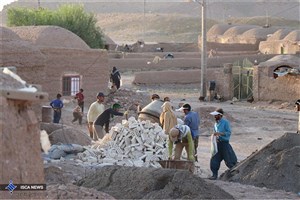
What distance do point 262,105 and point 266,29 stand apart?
103 feet

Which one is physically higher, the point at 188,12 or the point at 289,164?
the point at 188,12

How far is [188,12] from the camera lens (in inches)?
4690

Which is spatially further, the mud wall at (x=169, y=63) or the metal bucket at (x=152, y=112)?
the mud wall at (x=169, y=63)

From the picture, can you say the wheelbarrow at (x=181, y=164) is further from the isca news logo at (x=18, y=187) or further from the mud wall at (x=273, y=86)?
the mud wall at (x=273, y=86)

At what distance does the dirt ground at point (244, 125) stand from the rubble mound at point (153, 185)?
95 centimetres

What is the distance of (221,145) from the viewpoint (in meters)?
12.9

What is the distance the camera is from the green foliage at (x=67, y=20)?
40812 mm

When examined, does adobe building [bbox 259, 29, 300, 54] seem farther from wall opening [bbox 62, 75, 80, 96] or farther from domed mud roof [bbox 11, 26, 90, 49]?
wall opening [bbox 62, 75, 80, 96]

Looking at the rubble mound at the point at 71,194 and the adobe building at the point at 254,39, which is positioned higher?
the adobe building at the point at 254,39

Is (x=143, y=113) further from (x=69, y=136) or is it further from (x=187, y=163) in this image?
(x=187, y=163)

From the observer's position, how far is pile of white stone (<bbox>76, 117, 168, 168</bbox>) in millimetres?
13008

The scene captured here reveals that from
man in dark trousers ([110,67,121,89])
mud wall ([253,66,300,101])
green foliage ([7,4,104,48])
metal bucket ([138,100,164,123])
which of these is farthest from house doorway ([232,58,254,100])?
green foliage ([7,4,104,48])

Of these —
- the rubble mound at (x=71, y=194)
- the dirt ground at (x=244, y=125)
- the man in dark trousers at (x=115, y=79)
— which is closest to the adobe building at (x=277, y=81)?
the dirt ground at (x=244, y=125)

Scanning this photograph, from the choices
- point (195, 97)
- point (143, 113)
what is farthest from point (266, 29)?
point (143, 113)
